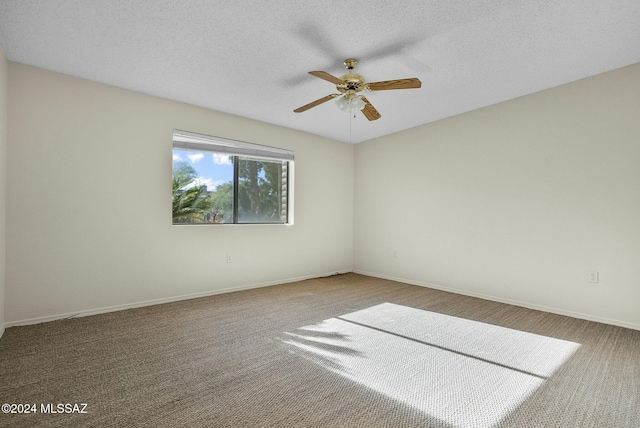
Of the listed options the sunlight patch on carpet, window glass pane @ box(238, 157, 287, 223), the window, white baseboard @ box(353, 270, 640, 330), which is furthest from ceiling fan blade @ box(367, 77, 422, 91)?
white baseboard @ box(353, 270, 640, 330)

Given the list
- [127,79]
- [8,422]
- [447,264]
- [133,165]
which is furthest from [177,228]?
[447,264]

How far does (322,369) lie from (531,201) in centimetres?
297

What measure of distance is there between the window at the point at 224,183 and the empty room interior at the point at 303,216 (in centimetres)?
3

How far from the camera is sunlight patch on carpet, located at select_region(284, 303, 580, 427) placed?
1.69 metres

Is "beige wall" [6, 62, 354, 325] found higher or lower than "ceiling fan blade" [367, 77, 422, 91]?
lower

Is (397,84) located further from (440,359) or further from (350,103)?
(440,359)

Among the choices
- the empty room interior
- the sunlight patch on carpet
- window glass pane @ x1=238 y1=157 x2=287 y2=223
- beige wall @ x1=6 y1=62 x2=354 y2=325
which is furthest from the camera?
window glass pane @ x1=238 y1=157 x2=287 y2=223

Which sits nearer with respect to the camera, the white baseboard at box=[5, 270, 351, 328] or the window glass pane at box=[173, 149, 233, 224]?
the white baseboard at box=[5, 270, 351, 328]

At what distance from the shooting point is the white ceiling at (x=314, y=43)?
205 cm

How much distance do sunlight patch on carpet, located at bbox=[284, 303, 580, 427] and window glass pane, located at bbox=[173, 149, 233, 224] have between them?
2.27 meters

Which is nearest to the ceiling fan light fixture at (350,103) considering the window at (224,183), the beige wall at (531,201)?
the window at (224,183)

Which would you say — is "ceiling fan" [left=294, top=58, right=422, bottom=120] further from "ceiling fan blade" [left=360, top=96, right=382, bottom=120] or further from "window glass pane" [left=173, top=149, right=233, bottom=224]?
"window glass pane" [left=173, top=149, right=233, bottom=224]

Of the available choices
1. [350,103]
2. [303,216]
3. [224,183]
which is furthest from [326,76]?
[303,216]

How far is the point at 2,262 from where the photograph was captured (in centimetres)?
262
